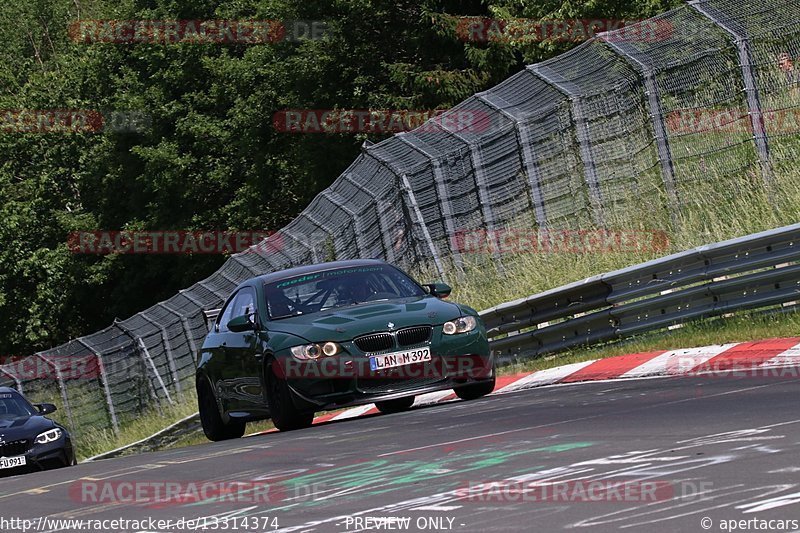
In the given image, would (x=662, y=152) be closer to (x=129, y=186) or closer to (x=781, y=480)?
(x=781, y=480)

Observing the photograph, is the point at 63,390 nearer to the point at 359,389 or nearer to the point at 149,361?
the point at 149,361

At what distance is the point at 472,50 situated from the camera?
42.7 meters

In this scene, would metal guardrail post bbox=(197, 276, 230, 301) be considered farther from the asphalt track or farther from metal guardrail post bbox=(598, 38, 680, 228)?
the asphalt track

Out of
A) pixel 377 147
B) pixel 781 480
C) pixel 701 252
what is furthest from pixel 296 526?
pixel 377 147

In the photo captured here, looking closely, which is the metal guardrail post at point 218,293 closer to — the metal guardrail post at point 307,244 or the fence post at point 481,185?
the metal guardrail post at point 307,244

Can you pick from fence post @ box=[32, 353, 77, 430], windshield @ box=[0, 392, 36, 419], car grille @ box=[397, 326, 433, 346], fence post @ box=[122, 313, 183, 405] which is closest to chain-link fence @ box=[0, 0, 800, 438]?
fence post @ box=[122, 313, 183, 405]

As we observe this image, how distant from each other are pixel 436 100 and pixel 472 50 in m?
2.18

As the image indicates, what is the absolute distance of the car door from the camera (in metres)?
13.3

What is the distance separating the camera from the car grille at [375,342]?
1234 cm

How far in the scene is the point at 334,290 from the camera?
13.5 meters

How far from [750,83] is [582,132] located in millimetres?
2806

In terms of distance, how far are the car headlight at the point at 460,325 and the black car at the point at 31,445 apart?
6477mm

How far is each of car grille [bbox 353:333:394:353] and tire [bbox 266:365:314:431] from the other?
74cm

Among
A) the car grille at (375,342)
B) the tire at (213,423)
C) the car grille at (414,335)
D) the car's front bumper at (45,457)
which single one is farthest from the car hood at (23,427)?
the car grille at (414,335)
